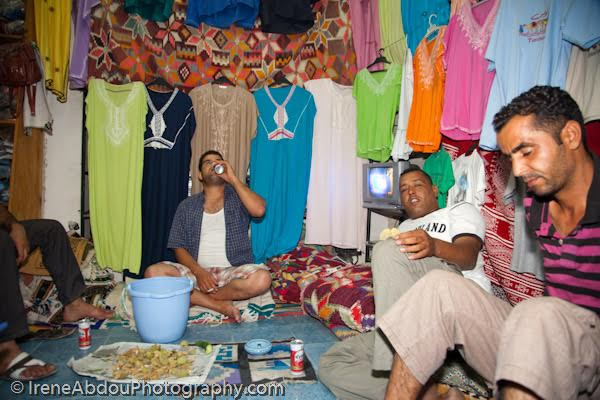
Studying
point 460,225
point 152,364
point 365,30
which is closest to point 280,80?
point 365,30

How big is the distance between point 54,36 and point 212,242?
2.19 m

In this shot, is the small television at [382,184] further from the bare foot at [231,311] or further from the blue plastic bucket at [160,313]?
the blue plastic bucket at [160,313]

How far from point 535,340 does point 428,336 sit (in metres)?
0.29

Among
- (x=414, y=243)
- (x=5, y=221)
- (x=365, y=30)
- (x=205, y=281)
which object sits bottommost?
(x=205, y=281)

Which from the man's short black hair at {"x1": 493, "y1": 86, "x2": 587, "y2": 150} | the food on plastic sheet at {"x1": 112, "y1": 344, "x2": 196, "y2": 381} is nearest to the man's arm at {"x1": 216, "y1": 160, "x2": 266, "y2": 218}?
the food on plastic sheet at {"x1": 112, "y1": 344, "x2": 196, "y2": 381}

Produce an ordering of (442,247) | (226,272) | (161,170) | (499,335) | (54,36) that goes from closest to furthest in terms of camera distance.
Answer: (499,335) → (442,247) → (226,272) → (54,36) → (161,170)

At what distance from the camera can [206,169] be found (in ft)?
9.54

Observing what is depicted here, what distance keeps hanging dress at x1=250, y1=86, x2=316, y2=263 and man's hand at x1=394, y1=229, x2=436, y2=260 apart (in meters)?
2.33

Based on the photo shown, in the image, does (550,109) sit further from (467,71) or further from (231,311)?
(231,311)

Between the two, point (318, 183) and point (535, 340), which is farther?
point (318, 183)

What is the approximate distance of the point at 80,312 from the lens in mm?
2570

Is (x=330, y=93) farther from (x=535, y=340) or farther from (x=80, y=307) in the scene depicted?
(x=535, y=340)

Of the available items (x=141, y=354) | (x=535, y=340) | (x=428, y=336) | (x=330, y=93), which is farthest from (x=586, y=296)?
(x=330, y=93)

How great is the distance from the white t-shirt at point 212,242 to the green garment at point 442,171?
167 centimetres
